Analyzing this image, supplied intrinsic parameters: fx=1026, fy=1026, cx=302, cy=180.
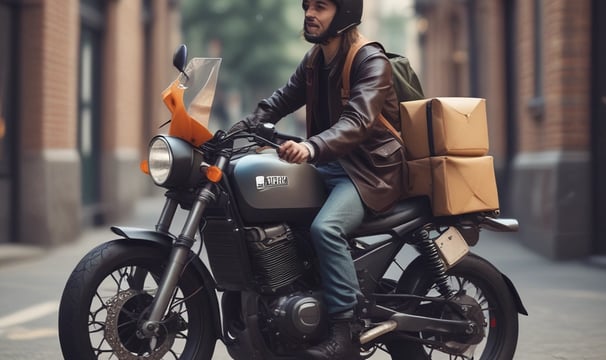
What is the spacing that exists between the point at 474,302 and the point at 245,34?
32683 mm

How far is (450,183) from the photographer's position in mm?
4797

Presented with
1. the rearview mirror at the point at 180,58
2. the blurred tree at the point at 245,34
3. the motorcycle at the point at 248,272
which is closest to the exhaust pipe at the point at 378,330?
the motorcycle at the point at 248,272

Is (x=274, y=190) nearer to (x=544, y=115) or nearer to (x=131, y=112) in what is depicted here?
(x=544, y=115)

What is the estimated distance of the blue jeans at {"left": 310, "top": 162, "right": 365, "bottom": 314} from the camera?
4.44 metres

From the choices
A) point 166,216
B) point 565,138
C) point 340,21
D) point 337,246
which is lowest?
point 337,246

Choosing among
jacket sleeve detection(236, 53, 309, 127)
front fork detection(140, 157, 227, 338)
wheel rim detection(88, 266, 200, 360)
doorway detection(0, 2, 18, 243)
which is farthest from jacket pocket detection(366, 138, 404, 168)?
doorway detection(0, 2, 18, 243)

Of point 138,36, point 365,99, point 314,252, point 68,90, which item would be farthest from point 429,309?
point 138,36

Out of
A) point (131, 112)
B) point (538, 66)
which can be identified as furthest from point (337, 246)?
point (131, 112)

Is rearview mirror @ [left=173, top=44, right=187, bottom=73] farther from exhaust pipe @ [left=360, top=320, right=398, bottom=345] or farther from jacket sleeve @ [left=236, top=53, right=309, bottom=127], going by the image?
exhaust pipe @ [left=360, top=320, right=398, bottom=345]

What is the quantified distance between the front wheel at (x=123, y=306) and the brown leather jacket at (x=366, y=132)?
827mm

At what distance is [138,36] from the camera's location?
2023 centimetres

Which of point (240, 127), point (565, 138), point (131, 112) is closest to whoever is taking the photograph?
point (240, 127)

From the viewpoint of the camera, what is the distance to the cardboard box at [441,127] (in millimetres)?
4770

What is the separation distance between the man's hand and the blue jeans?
31 centimetres
